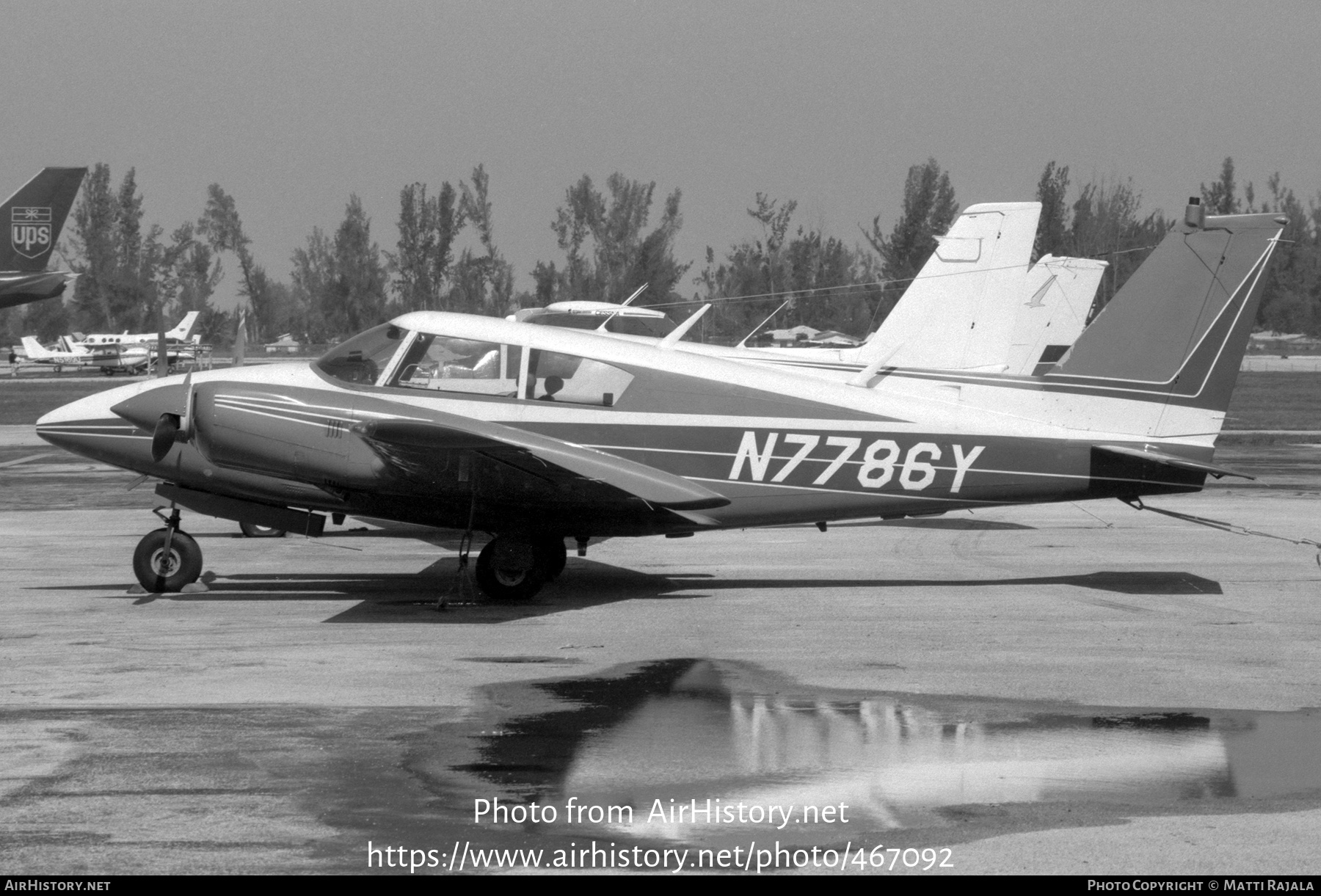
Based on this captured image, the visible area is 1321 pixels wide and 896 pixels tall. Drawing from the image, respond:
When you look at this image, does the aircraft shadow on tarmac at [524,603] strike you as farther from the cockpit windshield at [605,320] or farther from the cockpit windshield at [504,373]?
the cockpit windshield at [605,320]

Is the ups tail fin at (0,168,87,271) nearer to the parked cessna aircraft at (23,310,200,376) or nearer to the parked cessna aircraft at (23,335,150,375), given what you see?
the parked cessna aircraft at (23,310,200,376)

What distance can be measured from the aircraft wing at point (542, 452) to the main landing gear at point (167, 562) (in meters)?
2.23

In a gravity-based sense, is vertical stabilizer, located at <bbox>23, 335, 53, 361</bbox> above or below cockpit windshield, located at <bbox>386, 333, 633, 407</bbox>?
below

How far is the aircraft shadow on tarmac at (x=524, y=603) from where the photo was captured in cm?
1047

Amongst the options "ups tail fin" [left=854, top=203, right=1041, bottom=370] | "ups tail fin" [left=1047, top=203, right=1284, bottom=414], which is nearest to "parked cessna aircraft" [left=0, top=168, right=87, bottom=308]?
"ups tail fin" [left=854, top=203, right=1041, bottom=370]

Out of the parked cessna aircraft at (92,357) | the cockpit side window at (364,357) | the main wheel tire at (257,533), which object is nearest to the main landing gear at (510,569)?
the cockpit side window at (364,357)

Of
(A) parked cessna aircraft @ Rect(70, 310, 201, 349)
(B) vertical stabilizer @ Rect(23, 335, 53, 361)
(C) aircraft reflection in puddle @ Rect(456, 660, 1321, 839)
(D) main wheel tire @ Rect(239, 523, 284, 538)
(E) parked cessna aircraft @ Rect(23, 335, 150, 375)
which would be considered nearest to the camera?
(C) aircraft reflection in puddle @ Rect(456, 660, 1321, 839)

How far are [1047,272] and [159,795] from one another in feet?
59.5

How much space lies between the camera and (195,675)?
810 cm

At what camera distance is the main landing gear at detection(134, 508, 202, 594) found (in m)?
11.0

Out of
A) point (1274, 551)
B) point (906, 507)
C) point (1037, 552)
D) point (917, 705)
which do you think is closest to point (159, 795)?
point (917, 705)

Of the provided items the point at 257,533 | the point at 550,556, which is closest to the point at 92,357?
A: the point at 257,533

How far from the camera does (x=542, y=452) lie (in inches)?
389

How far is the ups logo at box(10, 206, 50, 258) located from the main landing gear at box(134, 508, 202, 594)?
3747cm
